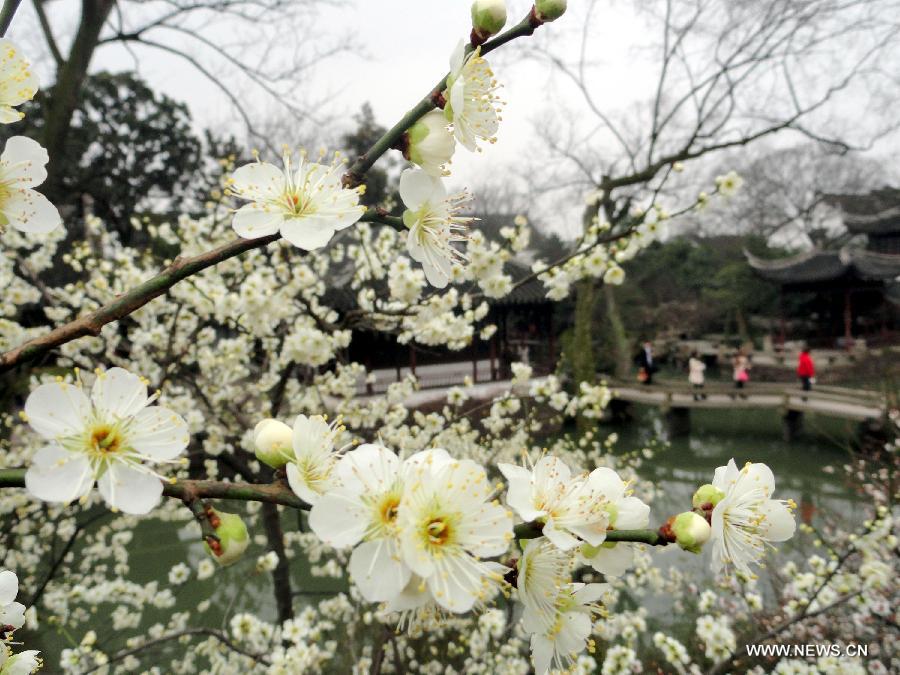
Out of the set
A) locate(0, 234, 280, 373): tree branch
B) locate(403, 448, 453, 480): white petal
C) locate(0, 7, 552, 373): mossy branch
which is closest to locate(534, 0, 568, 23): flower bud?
locate(0, 7, 552, 373): mossy branch

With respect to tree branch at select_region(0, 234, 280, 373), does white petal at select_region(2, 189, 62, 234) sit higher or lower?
higher

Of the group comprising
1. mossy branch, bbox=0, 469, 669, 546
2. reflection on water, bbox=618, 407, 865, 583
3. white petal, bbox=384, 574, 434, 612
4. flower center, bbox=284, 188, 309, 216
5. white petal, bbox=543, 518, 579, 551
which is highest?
flower center, bbox=284, 188, 309, 216

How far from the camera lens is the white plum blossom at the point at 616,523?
Result: 74cm

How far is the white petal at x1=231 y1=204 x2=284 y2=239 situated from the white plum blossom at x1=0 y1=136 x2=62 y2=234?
1.17 ft

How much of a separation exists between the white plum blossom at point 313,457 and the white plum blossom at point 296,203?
24 cm

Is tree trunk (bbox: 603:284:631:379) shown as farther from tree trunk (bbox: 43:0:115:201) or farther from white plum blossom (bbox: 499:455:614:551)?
white plum blossom (bbox: 499:455:614:551)

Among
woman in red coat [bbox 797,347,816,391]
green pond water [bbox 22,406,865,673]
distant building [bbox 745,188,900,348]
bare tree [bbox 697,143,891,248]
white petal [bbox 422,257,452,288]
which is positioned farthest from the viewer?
bare tree [bbox 697,143,891,248]

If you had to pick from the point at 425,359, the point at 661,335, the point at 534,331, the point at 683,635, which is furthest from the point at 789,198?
the point at 683,635

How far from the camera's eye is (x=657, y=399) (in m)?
13.0

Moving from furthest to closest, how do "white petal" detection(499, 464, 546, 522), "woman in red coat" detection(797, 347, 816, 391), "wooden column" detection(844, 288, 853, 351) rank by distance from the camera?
"wooden column" detection(844, 288, 853, 351), "woman in red coat" detection(797, 347, 816, 391), "white petal" detection(499, 464, 546, 522)

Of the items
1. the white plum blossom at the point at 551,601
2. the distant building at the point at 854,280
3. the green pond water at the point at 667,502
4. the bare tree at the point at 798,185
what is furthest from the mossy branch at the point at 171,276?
the bare tree at the point at 798,185

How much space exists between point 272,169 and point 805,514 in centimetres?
916

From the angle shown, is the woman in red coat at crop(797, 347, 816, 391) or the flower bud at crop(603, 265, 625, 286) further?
the woman in red coat at crop(797, 347, 816, 391)

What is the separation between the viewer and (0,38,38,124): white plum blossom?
2.50 ft
